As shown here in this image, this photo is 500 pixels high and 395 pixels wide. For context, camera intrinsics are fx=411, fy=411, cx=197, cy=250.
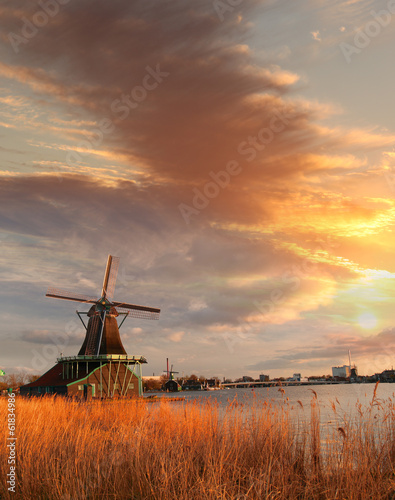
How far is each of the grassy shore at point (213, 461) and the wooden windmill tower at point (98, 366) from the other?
3090 centimetres

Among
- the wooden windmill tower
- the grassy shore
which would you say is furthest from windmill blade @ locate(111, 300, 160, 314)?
the grassy shore

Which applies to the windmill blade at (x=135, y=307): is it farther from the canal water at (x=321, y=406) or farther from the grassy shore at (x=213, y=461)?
the grassy shore at (x=213, y=461)

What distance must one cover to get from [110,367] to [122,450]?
3434 cm

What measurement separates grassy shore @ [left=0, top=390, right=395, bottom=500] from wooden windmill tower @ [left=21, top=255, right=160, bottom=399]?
30.9 metres

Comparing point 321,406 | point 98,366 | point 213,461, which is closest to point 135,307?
point 98,366

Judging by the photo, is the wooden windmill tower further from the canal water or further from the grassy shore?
the grassy shore

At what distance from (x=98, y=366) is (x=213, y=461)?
36481mm

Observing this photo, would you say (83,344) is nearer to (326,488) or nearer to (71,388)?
(71,388)

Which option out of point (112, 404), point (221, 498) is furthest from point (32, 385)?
point (221, 498)

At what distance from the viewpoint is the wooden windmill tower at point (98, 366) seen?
40562 mm

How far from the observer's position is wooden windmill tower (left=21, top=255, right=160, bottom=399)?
4056 centimetres

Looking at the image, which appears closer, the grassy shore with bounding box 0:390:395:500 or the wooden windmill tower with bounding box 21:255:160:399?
the grassy shore with bounding box 0:390:395:500

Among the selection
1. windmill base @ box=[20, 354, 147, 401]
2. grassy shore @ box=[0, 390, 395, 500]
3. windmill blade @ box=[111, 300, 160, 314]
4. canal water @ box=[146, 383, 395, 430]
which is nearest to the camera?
grassy shore @ box=[0, 390, 395, 500]

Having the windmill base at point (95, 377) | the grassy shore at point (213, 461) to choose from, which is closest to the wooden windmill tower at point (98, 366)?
the windmill base at point (95, 377)
